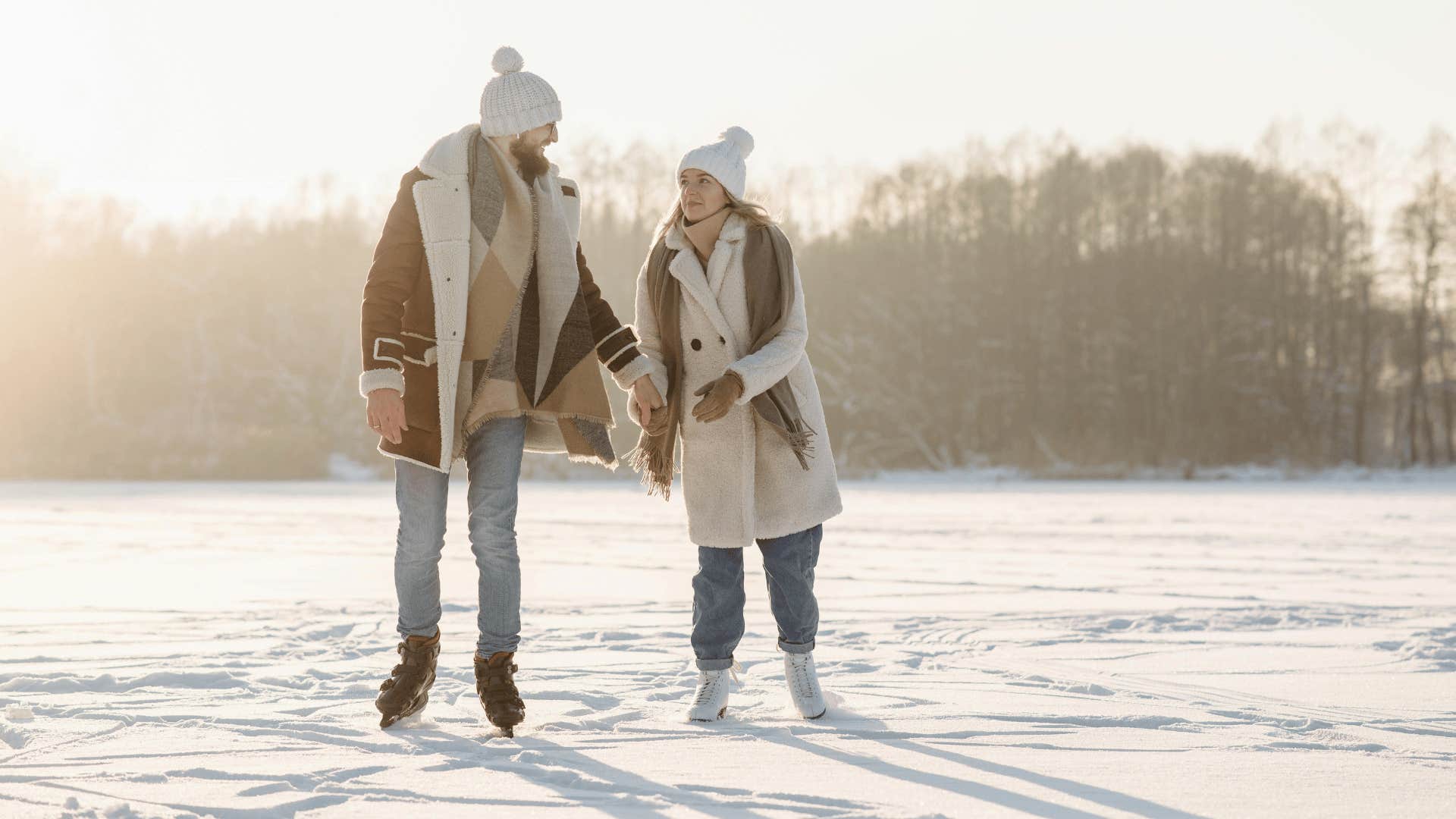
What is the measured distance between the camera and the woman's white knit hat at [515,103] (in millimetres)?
3410

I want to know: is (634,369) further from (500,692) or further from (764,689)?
(764,689)

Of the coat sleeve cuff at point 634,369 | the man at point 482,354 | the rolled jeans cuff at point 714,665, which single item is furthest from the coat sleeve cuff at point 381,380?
the rolled jeans cuff at point 714,665

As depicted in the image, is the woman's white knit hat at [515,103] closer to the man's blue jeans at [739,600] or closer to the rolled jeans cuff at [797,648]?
the man's blue jeans at [739,600]

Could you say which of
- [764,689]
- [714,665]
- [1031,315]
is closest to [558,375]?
[714,665]

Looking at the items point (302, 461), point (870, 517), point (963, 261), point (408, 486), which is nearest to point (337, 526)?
point (870, 517)

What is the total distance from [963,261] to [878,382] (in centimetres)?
455

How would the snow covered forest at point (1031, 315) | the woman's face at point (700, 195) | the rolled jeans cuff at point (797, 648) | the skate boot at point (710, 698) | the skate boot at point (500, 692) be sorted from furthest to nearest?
the snow covered forest at point (1031, 315)
the woman's face at point (700, 195)
the rolled jeans cuff at point (797, 648)
the skate boot at point (710, 698)
the skate boot at point (500, 692)

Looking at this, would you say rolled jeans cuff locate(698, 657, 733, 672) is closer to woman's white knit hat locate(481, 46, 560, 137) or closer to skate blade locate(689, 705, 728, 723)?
skate blade locate(689, 705, 728, 723)

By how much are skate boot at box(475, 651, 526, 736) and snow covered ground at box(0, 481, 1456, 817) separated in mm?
46

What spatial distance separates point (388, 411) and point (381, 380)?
8 cm

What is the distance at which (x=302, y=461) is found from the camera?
25.0 m

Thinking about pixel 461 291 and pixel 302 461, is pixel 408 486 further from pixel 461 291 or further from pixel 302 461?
pixel 302 461

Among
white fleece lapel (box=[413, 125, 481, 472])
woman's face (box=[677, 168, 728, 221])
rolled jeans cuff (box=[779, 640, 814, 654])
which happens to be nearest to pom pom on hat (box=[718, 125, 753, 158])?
woman's face (box=[677, 168, 728, 221])

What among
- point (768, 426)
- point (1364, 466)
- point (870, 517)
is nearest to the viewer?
point (768, 426)
